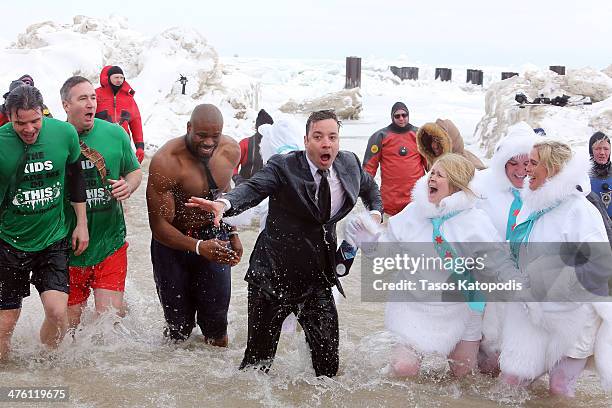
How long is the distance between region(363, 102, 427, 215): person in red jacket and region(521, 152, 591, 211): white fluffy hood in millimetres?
3560

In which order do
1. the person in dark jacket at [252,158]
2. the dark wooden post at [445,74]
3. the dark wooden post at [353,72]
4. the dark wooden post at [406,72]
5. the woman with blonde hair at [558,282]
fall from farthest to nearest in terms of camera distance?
the dark wooden post at [406,72], the dark wooden post at [445,74], the dark wooden post at [353,72], the person in dark jacket at [252,158], the woman with blonde hair at [558,282]

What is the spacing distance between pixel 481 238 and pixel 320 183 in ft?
3.49

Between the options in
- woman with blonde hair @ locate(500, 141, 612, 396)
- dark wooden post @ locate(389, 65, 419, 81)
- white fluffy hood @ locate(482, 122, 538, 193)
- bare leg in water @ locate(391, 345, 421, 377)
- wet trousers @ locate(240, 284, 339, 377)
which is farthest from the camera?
dark wooden post @ locate(389, 65, 419, 81)

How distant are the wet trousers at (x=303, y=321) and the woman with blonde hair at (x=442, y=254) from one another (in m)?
0.44

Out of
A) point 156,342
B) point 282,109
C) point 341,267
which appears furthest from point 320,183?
point 282,109

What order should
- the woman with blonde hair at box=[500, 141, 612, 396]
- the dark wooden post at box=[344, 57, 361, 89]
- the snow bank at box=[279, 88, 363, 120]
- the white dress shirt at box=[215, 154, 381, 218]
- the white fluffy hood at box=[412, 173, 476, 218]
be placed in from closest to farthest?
1. the woman with blonde hair at box=[500, 141, 612, 396]
2. the white dress shirt at box=[215, 154, 381, 218]
3. the white fluffy hood at box=[412, 173, 476, 218]
4. the snow bank at box=[279, 88, 363, 120]
5. the dark wooden post at box=[344, 57, 361, 89]

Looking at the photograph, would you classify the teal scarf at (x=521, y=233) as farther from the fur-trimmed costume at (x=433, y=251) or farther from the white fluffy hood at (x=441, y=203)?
the white fluffy hood at (x=441, y=203)

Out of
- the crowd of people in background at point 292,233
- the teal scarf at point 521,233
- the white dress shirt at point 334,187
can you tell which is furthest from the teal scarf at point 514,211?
the white dress shirt at point 334,187

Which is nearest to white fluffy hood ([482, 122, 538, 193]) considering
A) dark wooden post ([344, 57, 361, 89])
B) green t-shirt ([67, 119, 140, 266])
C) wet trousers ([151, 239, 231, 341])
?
wet trousers ([151, 239, 231, 341])

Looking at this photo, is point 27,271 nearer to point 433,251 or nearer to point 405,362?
point 405,362

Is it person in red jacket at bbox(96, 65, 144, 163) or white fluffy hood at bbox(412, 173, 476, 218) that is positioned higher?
person in red jacket at bbox(96, 65, 144, 163)

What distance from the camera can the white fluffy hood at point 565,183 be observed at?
430 centimetres

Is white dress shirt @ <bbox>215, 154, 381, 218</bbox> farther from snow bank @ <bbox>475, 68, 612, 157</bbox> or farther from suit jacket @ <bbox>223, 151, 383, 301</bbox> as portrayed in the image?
snow bank @ <bbox>475, 68, 612, 157</bbox>

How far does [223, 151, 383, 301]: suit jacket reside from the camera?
4297mm
